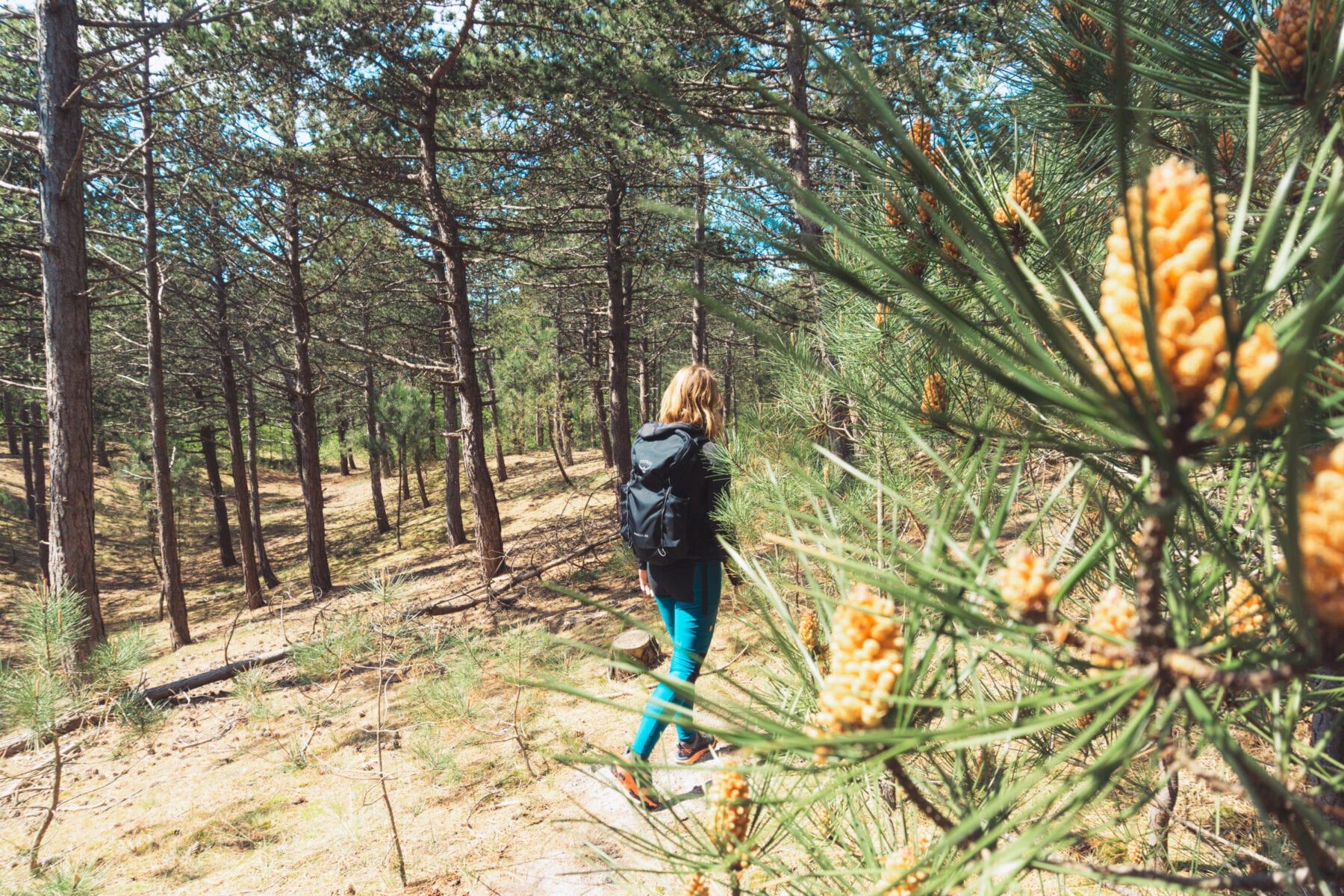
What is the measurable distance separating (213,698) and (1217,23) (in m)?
6.92

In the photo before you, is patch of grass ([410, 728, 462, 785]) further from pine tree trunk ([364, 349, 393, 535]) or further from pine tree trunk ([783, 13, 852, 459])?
pine tree trunk ([364, 349, 393, 535])

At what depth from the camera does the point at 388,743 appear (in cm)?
380

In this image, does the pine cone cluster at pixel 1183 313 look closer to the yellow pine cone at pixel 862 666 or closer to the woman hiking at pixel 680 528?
the yellow pine cone at pixel 862 666

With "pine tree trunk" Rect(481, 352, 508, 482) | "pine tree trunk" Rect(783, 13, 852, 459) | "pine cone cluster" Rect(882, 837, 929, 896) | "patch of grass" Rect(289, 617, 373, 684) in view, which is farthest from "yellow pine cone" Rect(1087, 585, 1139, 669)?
"pine tree trunk" Rect(481, 352, 508, 482)

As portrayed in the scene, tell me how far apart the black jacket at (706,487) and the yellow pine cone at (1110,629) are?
2.02 m

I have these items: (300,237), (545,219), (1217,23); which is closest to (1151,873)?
(1217,23)

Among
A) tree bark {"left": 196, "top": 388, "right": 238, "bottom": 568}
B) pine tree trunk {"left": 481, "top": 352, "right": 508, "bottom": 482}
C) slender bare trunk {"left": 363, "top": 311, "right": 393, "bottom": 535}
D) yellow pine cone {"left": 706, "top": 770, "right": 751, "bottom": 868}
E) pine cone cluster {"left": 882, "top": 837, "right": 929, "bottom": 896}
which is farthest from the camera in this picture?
pine tree trunk {"left": 481, "top": 352, "right": 508, "bottom": 482}

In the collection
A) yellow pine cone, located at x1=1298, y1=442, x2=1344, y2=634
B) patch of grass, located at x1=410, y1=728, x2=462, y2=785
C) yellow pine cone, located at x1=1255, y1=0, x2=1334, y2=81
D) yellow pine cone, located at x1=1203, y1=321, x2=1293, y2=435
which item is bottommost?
patch of grass, located at x1=410, y1=728, x2=462, y2=785

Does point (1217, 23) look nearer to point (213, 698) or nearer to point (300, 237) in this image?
point (213, 698)

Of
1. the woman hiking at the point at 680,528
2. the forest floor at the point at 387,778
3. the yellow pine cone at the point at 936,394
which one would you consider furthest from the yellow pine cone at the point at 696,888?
the woman hiking at the point at 680,528

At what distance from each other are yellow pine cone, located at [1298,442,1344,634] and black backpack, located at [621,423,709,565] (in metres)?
2.19

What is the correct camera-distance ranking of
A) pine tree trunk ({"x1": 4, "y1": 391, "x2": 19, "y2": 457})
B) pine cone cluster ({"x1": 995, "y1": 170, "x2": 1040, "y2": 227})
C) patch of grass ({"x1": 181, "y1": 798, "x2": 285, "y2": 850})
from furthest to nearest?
1. pine tree trunk ({"x1": 4, "y1": 391, "x2": 19, "y2": 457})
2. patch of grass ({"x1": 181, "y1": 798, "x2": 285, "y2": 850})
3. pine cone cluster ({"x1": 995, "y1": 170, "x2": 1040, "y2": 227})

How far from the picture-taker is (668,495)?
252 cm

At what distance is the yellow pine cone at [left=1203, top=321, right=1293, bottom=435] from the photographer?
0.34m
